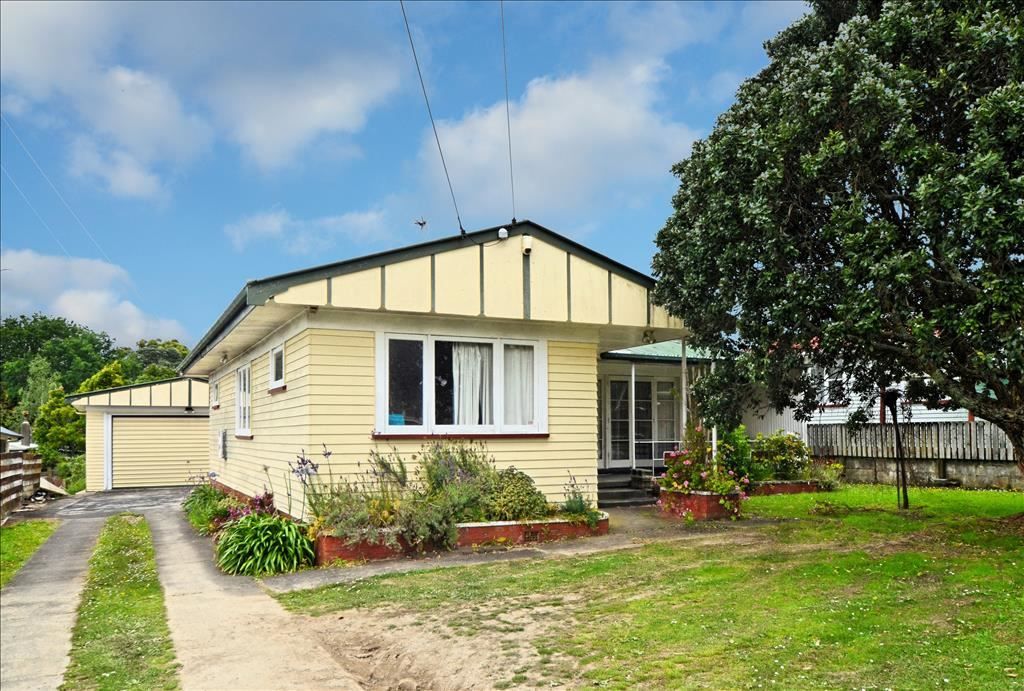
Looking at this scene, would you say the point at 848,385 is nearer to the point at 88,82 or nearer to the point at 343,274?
the point at 343,274

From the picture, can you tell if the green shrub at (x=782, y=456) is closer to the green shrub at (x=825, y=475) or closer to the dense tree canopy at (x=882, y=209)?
the green shrub at (x=825, y=475)

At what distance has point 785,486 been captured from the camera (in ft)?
55.1

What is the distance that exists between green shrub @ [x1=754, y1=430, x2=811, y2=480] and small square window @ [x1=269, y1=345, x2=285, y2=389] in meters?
10.4

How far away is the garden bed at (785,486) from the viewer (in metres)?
16.4

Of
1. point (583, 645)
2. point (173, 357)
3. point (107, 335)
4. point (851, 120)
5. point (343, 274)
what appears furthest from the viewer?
point (107, 335)

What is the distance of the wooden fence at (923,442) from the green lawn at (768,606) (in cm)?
693

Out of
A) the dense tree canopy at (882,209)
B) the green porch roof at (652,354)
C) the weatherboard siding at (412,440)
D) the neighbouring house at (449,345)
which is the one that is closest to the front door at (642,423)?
the green porch roof at (652,354)

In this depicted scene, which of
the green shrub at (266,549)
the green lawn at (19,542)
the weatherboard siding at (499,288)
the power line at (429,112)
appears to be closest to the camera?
the green shrub at (266,549)

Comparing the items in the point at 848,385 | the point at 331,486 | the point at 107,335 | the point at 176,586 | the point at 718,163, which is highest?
the point at 107,335

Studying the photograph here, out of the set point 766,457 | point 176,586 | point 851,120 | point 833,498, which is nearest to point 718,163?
point 851,120

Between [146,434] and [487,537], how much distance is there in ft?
65.7

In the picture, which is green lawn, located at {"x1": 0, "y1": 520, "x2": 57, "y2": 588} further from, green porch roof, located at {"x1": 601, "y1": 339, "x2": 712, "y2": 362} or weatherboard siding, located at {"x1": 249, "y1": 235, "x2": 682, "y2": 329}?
green porch roof, located at {"x1": 601, "y1": 339, "x2": 712, "y2": 362}

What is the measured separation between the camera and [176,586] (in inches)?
349

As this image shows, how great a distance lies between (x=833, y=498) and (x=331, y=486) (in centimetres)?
997
